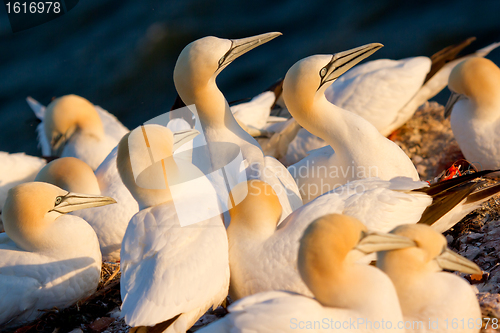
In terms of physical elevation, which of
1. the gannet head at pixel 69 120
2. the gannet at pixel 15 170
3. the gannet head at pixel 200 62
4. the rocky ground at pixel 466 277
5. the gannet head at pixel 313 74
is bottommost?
the rocky ground at pixel 466 277

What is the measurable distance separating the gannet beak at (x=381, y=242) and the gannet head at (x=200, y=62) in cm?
176

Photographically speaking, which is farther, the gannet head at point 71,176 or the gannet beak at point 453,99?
the gannet beak at point 453,99

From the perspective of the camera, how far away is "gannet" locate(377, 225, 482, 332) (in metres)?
2.33

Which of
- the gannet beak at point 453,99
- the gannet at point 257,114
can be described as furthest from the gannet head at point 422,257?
the gannet at point 257,114

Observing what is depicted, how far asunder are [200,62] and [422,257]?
1.87 meters

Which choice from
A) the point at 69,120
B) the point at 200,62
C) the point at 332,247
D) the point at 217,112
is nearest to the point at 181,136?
the point at 217,112

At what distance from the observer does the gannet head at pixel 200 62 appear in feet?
11.6

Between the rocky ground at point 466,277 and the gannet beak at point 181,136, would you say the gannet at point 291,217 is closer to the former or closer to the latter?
the rocky ground at point 466,277

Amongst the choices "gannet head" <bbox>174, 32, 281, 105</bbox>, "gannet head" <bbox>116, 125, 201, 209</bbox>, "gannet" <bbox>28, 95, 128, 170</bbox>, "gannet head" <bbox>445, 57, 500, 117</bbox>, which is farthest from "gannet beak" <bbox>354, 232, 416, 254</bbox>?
"gannet" <bbox>28, 95, 128, 170</bbox>

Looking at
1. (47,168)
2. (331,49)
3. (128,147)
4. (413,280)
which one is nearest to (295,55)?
(331,49)

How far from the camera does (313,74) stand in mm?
3494

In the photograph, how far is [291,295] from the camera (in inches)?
89.6

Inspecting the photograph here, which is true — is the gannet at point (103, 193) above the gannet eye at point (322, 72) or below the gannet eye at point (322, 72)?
below

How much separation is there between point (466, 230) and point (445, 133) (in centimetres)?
197
